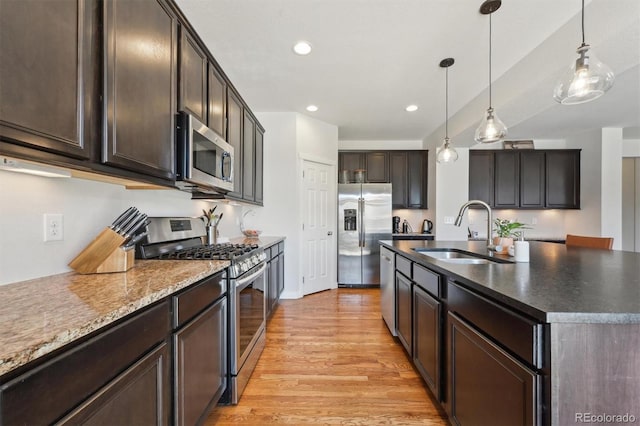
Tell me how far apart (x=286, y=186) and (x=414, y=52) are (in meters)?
2.24

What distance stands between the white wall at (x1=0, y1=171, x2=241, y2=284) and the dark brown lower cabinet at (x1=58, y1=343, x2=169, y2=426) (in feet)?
2.08

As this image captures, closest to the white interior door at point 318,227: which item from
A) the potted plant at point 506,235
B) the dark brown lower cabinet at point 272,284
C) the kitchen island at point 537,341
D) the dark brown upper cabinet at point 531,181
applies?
the dark brown lower cabinet at point 272,284

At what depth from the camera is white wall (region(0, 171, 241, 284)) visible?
3.36ft

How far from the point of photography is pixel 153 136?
1.37m

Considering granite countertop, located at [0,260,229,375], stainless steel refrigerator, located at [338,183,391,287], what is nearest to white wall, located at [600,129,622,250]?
stainless steel refrigerator, located at [338,183,391,287]

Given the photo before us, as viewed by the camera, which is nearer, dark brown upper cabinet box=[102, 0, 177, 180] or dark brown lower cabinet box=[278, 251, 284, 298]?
dark brown upper cabinet box=[102, 0, 177, 180]

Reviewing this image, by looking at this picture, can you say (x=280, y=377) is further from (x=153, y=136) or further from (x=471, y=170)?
(x=471, y=170)

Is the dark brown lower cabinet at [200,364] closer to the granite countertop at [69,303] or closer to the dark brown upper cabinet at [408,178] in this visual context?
the granite countertop at [69,303]

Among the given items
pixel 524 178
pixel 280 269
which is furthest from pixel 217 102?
pixel 524 178

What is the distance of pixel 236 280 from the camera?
1683mm

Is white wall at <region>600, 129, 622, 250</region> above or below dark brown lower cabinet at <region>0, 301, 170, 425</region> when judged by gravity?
above

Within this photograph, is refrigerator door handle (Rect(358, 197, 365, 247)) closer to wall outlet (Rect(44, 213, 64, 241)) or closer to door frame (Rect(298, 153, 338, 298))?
door frame (Rect(298, 153, 338, 298))

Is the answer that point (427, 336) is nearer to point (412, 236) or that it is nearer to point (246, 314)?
point (246, 314)

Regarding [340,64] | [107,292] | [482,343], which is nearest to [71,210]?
[107,292]
